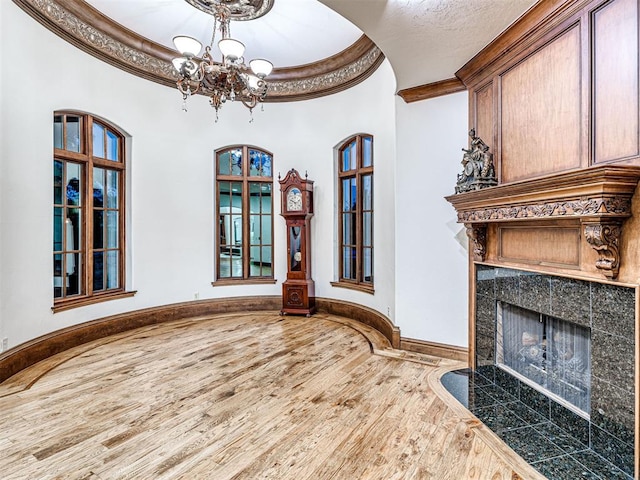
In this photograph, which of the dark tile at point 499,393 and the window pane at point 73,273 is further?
the window pane at point 73,273

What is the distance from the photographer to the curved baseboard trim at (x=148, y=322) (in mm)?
3551

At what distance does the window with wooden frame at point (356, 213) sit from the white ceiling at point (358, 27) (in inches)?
59.8

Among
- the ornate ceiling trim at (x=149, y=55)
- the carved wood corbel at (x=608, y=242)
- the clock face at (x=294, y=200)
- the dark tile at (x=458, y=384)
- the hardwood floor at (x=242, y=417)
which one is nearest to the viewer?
the carved wood corbel at (x=608, y=242)

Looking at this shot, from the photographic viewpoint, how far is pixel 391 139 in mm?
4383

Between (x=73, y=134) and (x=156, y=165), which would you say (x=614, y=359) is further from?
(x=73, y=134)

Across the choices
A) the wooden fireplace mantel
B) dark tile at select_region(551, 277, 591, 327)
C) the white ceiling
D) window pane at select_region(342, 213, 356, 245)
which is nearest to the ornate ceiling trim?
the white ceiling

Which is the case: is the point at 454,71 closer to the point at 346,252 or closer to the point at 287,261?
the point at 346,252

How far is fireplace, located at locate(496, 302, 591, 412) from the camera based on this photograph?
2278 millimetres

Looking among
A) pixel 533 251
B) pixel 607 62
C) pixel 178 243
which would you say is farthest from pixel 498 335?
pixel 178 243

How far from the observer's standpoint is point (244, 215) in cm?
610

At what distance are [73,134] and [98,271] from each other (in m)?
1.75

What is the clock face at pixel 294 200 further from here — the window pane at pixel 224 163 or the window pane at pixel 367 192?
the window pane at pixel 224 163

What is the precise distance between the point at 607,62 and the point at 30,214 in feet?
16.3

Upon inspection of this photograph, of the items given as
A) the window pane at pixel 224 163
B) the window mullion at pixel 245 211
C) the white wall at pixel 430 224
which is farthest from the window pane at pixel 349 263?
the window pane at pixel 224 163
